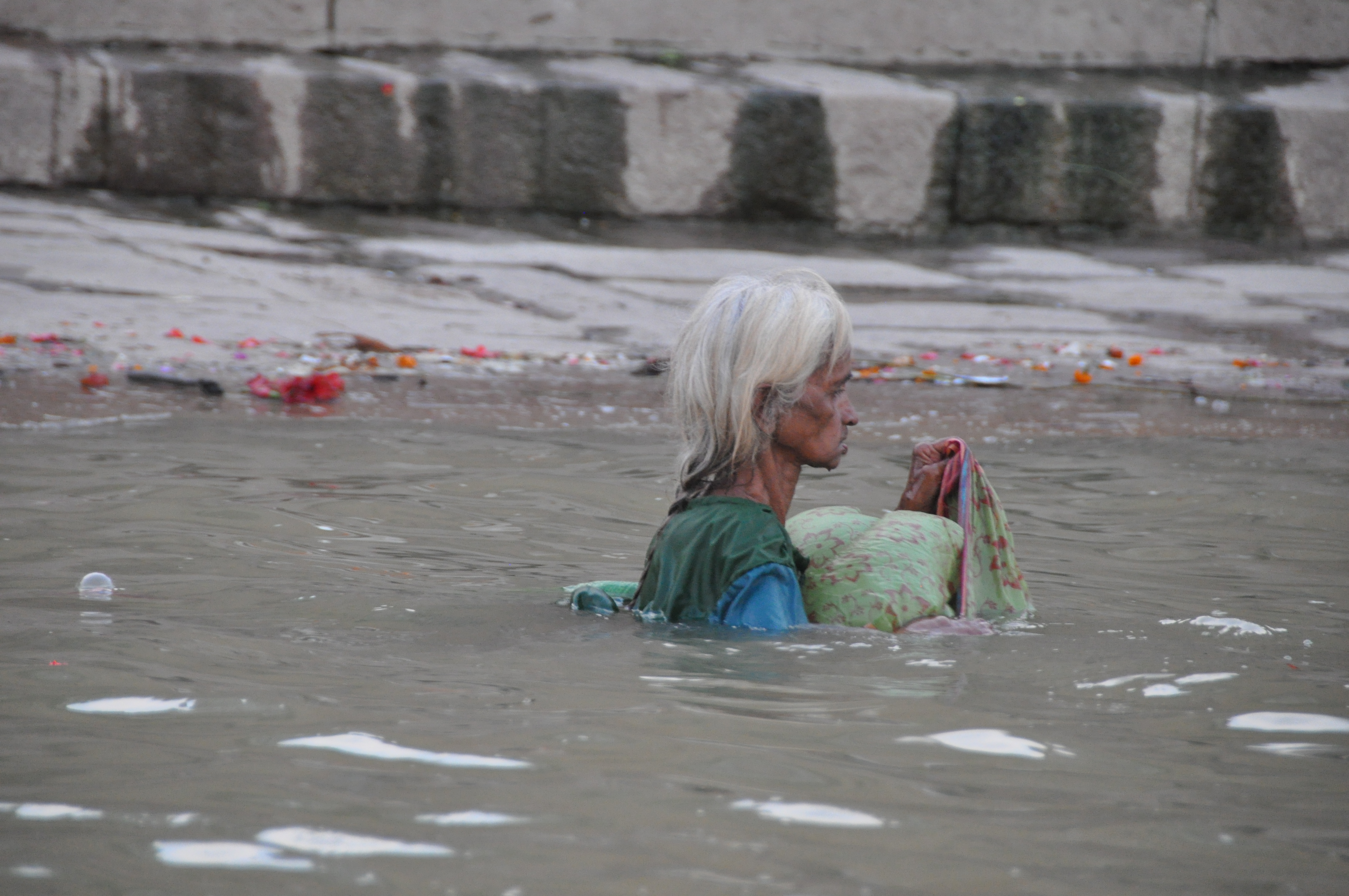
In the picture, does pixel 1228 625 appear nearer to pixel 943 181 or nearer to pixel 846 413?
pixel 846 413

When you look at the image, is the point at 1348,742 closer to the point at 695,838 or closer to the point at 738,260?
the point at 695,838

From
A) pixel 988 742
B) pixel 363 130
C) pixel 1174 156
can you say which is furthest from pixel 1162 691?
pixel 1174 156

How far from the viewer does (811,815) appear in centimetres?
191

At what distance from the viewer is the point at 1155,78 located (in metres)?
10.3

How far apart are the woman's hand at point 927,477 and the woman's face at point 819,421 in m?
0.41

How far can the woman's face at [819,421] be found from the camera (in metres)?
2.94

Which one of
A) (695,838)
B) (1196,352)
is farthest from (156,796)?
(1196,352)

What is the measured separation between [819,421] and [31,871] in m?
1.72

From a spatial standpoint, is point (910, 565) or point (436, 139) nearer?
point (910, 565)

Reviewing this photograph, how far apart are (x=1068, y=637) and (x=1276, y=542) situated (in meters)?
1.52

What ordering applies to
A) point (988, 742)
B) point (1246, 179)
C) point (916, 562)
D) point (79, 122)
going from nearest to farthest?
point (988, 742) < point (916, 562) < point (79, 122) < point (1246, 179)

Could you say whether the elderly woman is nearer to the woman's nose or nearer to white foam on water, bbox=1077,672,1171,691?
the woman's nose

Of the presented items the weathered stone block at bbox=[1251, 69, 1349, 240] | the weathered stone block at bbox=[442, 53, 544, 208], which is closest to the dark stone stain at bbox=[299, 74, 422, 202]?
the weathered stone block at bbox=[442, 53, 544, 208]

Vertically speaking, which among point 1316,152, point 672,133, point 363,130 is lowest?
point 363,130
